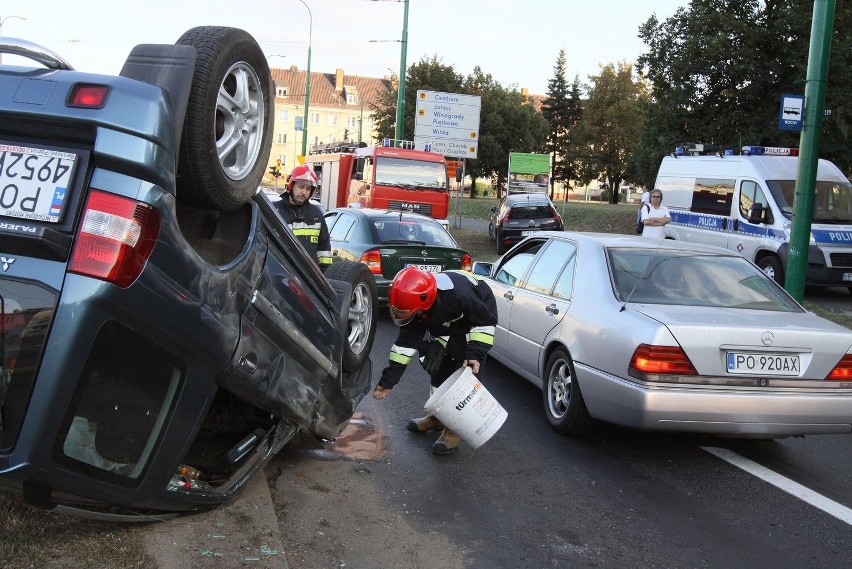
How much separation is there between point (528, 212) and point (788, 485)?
19.3 meters

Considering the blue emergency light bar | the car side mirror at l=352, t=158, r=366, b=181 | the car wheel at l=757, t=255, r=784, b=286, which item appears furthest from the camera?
the car side mirror at l=352, t=158, r=366, b=181

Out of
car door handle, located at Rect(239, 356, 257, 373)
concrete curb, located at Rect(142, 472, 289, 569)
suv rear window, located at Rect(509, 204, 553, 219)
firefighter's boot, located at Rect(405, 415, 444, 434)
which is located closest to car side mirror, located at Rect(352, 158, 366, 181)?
suv rear window, located at Rect(509, 204, 553, 219)

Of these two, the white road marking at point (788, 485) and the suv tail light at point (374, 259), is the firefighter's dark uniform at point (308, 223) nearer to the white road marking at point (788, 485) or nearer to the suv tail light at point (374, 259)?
the suv tail light at point (374, 259)

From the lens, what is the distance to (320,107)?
366 ft

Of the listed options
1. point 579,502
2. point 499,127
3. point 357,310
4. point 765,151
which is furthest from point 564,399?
point 499,127

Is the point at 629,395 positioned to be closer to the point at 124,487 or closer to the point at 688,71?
the point at 124,487

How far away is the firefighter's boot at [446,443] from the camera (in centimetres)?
559

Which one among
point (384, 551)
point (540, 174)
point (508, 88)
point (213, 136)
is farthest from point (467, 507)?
point (508, 88)

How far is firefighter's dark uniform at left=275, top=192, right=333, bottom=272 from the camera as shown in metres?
7.56

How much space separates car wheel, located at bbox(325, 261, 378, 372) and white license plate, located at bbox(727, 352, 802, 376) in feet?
7.05

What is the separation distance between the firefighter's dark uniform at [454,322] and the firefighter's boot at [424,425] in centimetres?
62

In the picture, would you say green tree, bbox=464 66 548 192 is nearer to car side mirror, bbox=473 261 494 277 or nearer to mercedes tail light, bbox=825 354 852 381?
car side mirror, bbox=473 261 494 277

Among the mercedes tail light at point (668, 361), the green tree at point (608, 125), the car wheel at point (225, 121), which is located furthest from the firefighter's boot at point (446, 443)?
the green tree at point (608, 125)

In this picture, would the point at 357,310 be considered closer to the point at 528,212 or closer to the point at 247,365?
the point at 247,365
